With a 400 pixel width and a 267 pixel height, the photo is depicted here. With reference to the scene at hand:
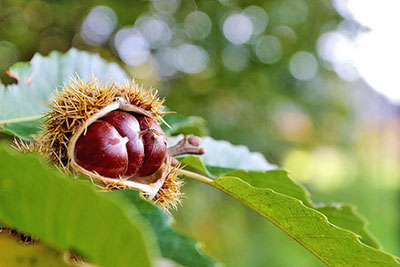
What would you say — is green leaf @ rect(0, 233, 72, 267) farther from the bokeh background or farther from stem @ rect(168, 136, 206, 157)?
the bokeh background

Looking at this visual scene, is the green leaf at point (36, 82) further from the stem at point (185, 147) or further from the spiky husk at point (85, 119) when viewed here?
the stem at point (185, 147)

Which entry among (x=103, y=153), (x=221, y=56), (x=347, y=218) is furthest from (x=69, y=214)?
(x=221, y=56)

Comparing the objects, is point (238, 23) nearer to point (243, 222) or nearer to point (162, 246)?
point (243, 222)

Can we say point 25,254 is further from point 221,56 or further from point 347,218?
point 221,56

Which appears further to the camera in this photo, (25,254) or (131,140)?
(131,140)

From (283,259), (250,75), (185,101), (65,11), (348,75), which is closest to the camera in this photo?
(65,11)

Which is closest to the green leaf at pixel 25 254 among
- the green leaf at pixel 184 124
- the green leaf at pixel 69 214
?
the green leaf at pixel 69 214

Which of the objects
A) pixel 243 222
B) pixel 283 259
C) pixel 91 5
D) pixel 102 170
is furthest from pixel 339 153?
pixel 102 170
